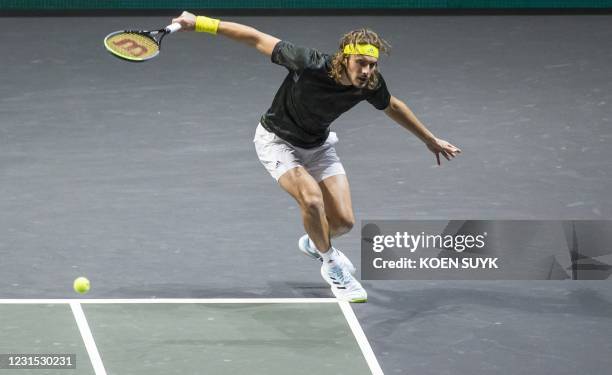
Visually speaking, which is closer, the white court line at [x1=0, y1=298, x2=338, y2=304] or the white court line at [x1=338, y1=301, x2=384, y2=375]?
the white court line at [x1=338, y1=301, x2=384, y2=375]

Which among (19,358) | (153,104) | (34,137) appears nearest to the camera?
(19,358)

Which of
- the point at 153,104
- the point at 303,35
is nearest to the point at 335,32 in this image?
the point at 303,35

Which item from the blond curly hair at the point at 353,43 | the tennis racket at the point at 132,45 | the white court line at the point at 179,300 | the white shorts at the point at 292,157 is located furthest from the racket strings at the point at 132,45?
the white court line at the point at 179,300

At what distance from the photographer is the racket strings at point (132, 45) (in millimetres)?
8562

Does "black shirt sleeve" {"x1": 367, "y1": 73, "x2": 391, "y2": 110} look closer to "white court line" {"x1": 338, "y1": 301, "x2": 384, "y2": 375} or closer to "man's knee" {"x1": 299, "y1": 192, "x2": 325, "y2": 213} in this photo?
"man's knee" {"x1": 299, "y1": 192, "x2": 325, "y2": 213}

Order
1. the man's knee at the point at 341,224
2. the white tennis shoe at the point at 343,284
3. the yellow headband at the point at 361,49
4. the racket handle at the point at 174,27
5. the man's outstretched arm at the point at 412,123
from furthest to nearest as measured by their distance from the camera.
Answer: the man's knee at the point at 341,224, the man's outstretched arm at the point at 412,123, the white tennis shoe at the point at 343,284, the yellow headband at the point at 361,49, the racket handle at the point at 174,27

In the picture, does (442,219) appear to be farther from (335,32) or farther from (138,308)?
(335,32)

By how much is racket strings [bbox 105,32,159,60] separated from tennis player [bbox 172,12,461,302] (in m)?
0.49

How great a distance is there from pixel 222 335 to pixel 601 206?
12.1ft

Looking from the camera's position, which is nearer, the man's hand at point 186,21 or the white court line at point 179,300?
the man's hand at point 186,21

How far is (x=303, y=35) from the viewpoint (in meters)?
16.3

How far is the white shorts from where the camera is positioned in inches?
341

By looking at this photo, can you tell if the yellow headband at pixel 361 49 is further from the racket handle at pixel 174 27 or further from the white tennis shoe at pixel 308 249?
the white tennis shoe at pixel 308 249

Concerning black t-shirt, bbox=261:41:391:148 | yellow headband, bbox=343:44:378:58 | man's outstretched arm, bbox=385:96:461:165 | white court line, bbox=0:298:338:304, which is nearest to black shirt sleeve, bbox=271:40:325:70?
black t-shirt, bbox=261:41:391:148
